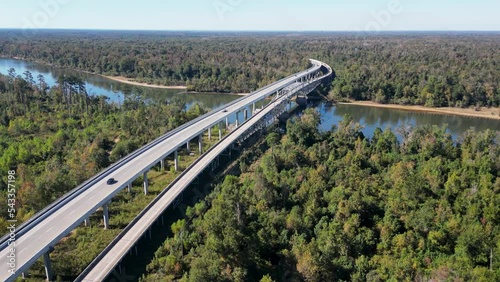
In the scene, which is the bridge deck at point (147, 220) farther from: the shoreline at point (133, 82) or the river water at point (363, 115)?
the shoreline at point (133, 82)

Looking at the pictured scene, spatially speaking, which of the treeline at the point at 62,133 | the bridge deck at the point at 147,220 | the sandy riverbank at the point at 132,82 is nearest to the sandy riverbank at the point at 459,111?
the treeline at the point at 62,133

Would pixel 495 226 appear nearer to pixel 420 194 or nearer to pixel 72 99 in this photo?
pixel 420 194

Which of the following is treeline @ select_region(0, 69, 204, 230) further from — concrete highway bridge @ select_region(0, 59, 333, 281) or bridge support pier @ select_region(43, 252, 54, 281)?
bridge support pier @ select_region(43, 252, 54, 281)

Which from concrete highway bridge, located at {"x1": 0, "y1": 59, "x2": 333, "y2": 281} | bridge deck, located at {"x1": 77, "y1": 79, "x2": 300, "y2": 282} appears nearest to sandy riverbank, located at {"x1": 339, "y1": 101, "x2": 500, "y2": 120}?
concrete highway bridge, located at {"x1": 0, "y1": 59, "x2": 333, "y2": 281}

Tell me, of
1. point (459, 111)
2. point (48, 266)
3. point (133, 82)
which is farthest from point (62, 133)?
point (459, 111)

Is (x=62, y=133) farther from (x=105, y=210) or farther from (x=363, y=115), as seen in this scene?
(x=363, y=115)

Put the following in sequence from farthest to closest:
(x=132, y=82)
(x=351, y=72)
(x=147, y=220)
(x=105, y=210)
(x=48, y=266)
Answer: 1. (x=132, y=82)
2. (x=351, y=72)
3. (x=105, y=210)
4. (x=147, y=220)
5. (x=48, y=266)
